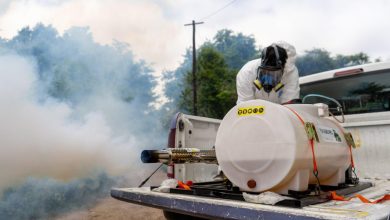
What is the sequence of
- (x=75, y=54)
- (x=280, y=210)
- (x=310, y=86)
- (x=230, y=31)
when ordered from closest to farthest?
(x=280, y=210), (x=310, y=86), (x=75, y=54), (x=230, y=31)

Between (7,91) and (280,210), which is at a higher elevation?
(7,91)

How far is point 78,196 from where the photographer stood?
346 inches

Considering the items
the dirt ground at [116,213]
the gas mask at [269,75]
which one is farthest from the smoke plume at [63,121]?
the gas mask at [269,75]

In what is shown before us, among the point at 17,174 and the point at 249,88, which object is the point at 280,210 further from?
the point at 17,174

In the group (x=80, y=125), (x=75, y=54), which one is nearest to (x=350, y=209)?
(x=80, y=125)

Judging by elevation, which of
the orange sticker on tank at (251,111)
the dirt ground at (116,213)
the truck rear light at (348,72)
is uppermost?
the truck rear light at (348,72)

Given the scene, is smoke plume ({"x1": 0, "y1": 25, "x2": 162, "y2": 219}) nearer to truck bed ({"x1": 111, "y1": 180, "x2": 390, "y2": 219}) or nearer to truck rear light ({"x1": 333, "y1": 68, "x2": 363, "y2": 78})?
A: truck bed ({"x1": 111, "y1": 180, "x2": 390, "y2": 219})

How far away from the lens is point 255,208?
2227 millimetres

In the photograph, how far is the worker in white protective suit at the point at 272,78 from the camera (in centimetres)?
314

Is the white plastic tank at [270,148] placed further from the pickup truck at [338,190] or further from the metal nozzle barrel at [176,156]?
the metal nozzle barrel at [176,156]

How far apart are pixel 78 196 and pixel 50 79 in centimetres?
293

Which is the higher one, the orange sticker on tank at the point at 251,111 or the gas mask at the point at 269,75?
the gas mask at the point at 269,75

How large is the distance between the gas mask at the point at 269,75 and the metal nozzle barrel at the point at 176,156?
0.78 m

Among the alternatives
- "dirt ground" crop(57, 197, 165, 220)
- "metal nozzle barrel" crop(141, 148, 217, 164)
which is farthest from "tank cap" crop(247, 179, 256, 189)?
"dirt ground" crop(57, 197, 165, 220)
